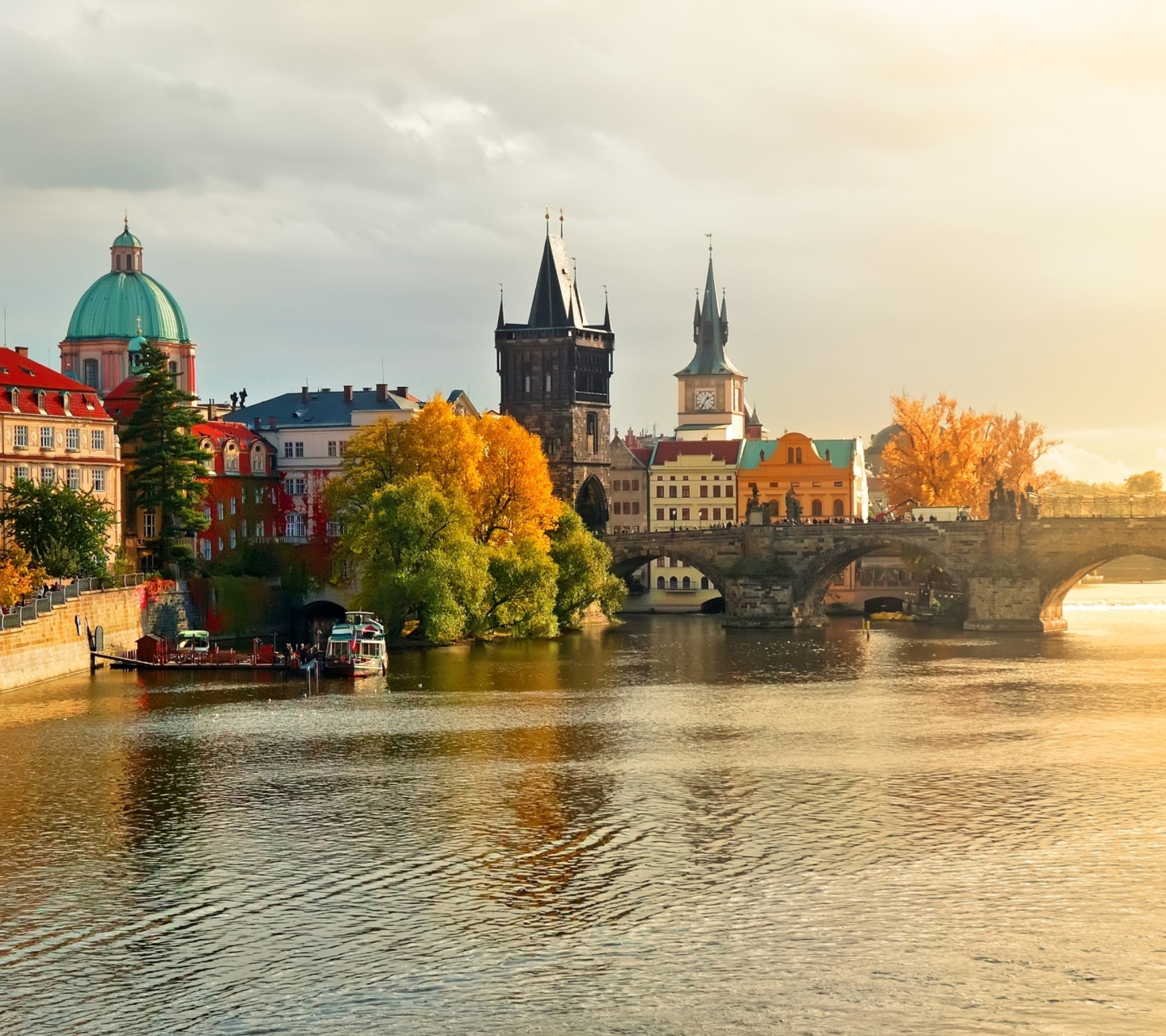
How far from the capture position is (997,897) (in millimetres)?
40875

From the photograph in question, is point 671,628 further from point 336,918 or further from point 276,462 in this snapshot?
point 336,918

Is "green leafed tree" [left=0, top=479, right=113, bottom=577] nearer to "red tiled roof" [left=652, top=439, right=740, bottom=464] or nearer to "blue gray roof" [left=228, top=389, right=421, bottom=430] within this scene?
"blue gray roof" [left=228, top=389, right=421, bottom=430]

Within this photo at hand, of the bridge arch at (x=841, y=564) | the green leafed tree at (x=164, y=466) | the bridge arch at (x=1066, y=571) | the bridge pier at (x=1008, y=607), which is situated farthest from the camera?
the bridge arch at (x=841, y=564)

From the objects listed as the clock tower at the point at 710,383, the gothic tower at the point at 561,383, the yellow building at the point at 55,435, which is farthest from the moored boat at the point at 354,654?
the clock tower at the point at 710,383

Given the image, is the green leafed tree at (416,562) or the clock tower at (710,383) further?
the clock tower at (710,383)

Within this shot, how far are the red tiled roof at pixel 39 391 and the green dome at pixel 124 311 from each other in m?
50.3

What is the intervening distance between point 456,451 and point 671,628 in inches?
963

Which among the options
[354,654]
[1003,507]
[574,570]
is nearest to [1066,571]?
[1003,507]

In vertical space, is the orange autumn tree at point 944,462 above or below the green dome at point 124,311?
below

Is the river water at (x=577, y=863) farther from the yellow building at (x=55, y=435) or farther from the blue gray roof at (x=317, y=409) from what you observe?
the blue gray roof at (x=317, y=409)

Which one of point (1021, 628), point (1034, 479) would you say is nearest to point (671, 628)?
point (1021, 628)

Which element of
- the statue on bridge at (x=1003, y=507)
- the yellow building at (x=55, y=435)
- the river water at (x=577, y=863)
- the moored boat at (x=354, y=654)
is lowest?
the river water at (x=577, y=863)

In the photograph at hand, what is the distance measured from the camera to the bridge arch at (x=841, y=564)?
119 m

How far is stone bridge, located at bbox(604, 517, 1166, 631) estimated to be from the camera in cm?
11431
